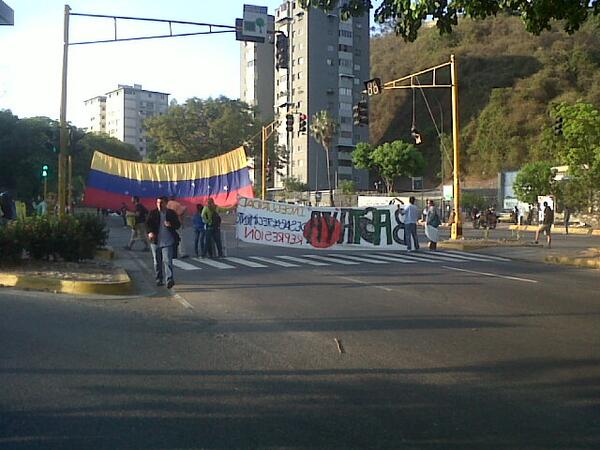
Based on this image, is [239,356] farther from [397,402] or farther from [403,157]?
[403,157]

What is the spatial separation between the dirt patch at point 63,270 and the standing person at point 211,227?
398 centimetres

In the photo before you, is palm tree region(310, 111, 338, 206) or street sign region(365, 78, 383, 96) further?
palm tree region(310, 111, 338, 206)

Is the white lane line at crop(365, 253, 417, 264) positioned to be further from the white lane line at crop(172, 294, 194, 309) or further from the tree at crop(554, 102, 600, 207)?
the tree at crop(554, 102, 600, 207)

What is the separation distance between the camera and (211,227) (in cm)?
2020

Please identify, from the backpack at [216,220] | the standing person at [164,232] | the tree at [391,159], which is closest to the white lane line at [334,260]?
the backpack at [216,220]

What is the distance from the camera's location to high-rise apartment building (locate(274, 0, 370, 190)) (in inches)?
3524

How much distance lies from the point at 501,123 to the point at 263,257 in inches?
→ 3093

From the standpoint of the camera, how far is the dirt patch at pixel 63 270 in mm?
13648

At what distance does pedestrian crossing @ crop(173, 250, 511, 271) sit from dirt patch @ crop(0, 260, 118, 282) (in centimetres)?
240

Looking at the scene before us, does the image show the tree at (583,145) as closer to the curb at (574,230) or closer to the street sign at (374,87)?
the street sign at (374,87)

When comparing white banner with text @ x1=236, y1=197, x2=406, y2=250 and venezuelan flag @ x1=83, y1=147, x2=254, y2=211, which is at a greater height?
venezuelan flag @ x1=83, y1=147, x2=254, y2=211

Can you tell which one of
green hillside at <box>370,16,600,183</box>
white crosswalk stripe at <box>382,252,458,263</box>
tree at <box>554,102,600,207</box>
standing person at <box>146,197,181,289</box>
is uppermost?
green hillside at <box>370,16,600,183</box>

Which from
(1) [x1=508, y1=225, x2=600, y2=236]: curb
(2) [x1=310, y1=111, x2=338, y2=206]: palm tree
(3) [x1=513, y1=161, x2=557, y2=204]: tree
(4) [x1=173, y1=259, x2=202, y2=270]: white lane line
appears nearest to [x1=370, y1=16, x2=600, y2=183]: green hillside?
(2) [x1=310, y1=111, x2=338, y2=206]: palm tree

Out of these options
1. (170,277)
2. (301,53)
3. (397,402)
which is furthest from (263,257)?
(301,53)
